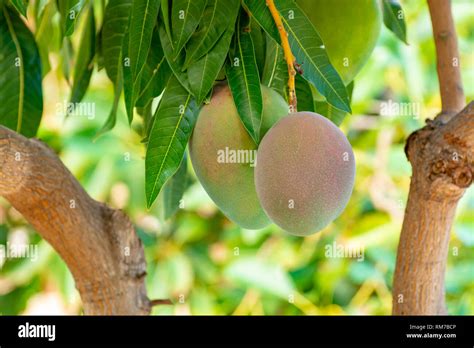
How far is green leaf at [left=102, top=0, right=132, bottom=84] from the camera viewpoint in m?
0.78

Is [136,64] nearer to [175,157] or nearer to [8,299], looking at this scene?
[175,157]

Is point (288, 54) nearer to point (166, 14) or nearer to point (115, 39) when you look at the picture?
point (166, 14)

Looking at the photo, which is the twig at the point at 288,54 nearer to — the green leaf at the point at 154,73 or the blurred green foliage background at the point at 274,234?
the green leaf at the point at 154,73

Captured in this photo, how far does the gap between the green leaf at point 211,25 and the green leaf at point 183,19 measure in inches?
0.4

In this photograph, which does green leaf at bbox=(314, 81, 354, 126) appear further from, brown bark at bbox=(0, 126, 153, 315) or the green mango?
brown bark at bbox=(0, 126, 153, 315)

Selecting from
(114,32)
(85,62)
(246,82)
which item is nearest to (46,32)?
(85,62)

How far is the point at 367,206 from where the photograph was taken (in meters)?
1.92

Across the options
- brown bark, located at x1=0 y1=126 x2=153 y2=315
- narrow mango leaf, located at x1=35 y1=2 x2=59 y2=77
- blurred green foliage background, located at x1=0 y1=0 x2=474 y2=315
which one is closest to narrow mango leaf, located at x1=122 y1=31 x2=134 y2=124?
brown bark, located at x1=0 y1=126 x2=153 y2=315

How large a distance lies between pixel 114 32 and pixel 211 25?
0.66 ft

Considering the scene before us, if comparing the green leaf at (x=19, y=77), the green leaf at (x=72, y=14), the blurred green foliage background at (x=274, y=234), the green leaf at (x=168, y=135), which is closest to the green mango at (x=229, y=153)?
the green leaf at (x=168, y=135)

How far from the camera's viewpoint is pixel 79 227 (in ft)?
2.66

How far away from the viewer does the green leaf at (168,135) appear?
63cm

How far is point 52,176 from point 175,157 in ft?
0.62
